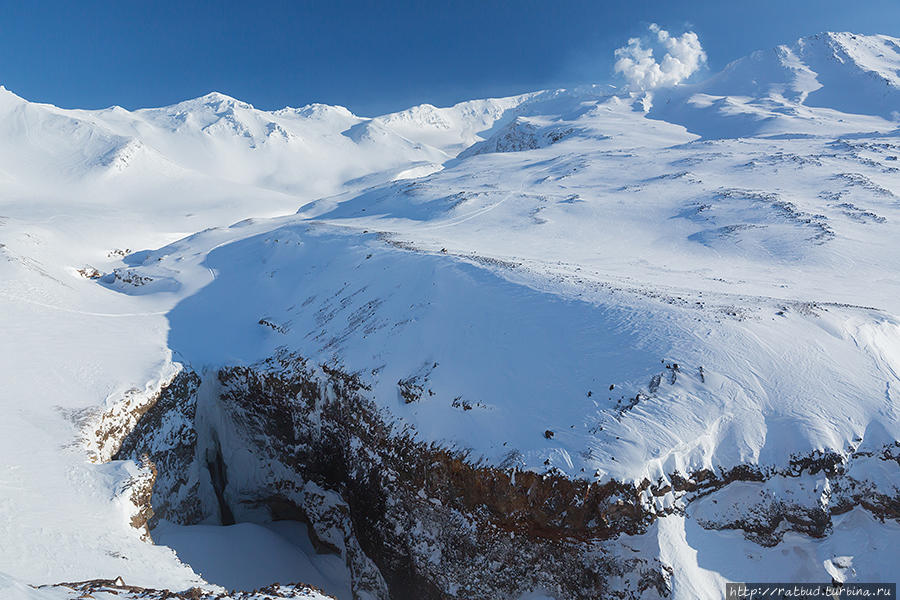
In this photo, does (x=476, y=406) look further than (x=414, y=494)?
Yes

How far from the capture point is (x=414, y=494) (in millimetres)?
12320

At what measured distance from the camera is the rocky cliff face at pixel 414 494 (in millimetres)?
9742

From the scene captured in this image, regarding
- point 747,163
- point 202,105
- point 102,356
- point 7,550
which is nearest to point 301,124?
point 202,105

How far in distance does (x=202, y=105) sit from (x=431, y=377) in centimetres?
15951

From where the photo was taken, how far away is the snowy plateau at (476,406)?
9.73 metres

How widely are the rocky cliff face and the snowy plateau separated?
0.21 ft

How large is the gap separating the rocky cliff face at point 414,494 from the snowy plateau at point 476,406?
0.06m

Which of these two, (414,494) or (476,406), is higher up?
(476,406)

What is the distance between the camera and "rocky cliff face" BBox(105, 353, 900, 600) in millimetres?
9742

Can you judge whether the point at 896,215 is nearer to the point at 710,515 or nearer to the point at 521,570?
the point at 710,515

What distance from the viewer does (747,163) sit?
3934 cm

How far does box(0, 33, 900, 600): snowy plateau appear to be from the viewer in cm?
973

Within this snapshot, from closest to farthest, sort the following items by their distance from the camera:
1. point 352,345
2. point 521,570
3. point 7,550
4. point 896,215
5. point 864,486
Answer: point 7,550
point 864,486
point 521,570
point 352,345
point 896,215

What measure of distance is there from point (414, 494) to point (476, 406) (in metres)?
2.86
